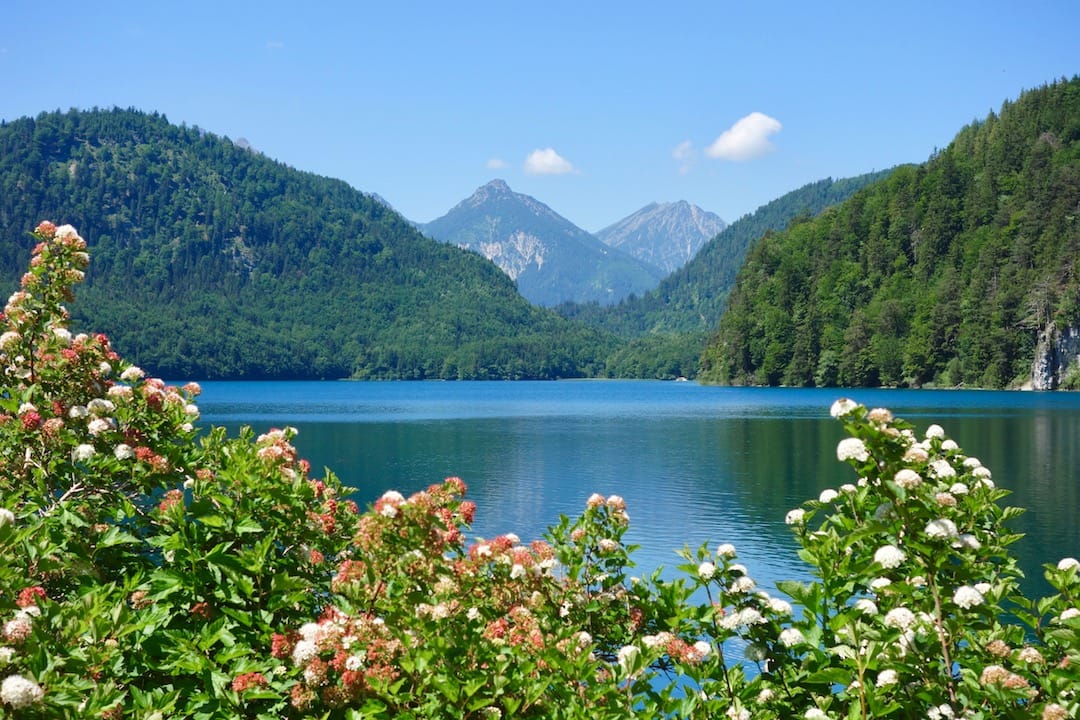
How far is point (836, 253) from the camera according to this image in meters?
166

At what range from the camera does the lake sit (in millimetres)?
26188

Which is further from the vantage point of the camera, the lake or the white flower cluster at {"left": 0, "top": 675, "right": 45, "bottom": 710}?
the lake

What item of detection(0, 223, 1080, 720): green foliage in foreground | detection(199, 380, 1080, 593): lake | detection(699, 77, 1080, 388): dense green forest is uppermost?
detection(699, 77, 1080, 388): dense green forest

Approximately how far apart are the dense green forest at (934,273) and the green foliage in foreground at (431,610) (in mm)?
122808

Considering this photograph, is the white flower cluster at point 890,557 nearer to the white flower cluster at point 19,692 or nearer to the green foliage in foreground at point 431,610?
the green foliage in foreground at point 431,610

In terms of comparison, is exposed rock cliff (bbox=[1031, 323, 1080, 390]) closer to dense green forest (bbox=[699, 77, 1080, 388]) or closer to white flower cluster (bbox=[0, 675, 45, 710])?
dense green forest (bbox=[699, 77, 1080, 388])

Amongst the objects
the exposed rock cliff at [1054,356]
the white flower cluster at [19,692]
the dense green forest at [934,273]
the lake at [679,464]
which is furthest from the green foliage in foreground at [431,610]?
the dense green forest at [934,273]

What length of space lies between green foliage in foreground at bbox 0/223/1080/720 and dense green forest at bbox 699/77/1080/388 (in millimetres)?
122808

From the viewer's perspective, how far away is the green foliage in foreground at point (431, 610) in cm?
398

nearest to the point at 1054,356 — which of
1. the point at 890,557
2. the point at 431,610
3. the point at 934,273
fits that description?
the point at 934,273

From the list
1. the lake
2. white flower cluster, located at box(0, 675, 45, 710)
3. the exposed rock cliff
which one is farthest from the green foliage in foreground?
the exposed rock cliff

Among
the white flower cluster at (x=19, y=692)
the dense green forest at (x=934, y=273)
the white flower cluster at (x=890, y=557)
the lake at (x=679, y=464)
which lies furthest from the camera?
the dense green forest at (x=934, y=273)

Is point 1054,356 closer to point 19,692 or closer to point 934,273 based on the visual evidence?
point 934,273

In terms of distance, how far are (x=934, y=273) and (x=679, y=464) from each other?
411ft
